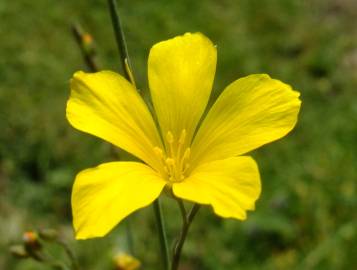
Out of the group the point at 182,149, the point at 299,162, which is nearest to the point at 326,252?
the point at 299,162

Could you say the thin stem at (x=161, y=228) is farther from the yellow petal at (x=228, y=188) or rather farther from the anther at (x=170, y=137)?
the anther at (x=170, y=137)

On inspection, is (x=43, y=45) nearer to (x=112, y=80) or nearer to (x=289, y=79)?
(x=289, y=79)

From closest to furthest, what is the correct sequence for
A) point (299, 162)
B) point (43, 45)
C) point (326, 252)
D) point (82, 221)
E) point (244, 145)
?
point (82, 221), point (244, 145), point (326, 252), point (299, 162), point (43, 45)

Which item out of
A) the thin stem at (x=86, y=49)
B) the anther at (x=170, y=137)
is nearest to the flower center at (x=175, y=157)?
the anther at (x=170, y=137)

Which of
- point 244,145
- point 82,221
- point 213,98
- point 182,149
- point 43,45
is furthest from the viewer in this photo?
point 43,45

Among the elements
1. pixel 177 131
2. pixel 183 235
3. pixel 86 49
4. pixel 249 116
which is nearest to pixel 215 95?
pixel 86 49

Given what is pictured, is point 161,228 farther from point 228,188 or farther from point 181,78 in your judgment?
point 181,78

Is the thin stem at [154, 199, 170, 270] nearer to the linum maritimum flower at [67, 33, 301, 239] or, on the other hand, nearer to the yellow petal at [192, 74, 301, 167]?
the linum maritimum flower at [67, 33, 301, 239]
